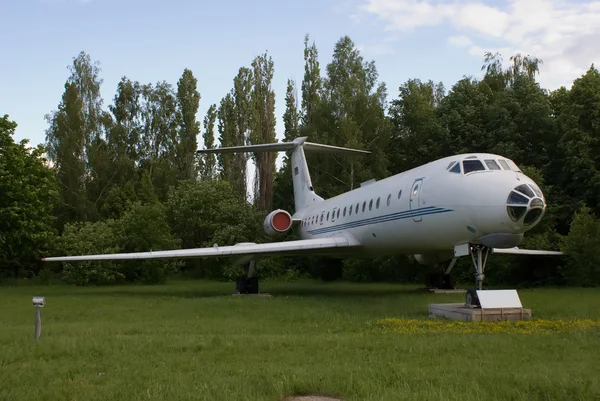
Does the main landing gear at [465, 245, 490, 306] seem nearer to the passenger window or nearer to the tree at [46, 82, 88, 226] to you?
the passenger window

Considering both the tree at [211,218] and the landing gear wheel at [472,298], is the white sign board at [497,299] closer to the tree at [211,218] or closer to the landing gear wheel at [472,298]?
the landing gear wheel at [472,298]

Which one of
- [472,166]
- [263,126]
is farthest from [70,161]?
[472,166]

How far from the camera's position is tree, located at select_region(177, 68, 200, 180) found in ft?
147

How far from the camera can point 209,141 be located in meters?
46.0

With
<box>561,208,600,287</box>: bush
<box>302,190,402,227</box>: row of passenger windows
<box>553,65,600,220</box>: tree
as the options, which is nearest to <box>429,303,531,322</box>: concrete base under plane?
<box>302,190,402,227</box>: row of passenger windows

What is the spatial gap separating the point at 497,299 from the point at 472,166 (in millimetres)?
3154

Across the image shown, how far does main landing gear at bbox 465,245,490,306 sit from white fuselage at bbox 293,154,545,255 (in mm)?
315

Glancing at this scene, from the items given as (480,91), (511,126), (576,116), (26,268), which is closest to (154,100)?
(26,268)

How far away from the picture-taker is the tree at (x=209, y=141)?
4606 cm

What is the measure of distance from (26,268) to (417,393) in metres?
32.4

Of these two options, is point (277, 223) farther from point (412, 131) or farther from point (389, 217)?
point (412, 131)

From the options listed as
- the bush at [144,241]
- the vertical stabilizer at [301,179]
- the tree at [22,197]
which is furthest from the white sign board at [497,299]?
the tree at [22,197]

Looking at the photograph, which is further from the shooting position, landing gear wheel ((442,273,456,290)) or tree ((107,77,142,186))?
tree ((107,77,142,186))

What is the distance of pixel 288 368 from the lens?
559cm
